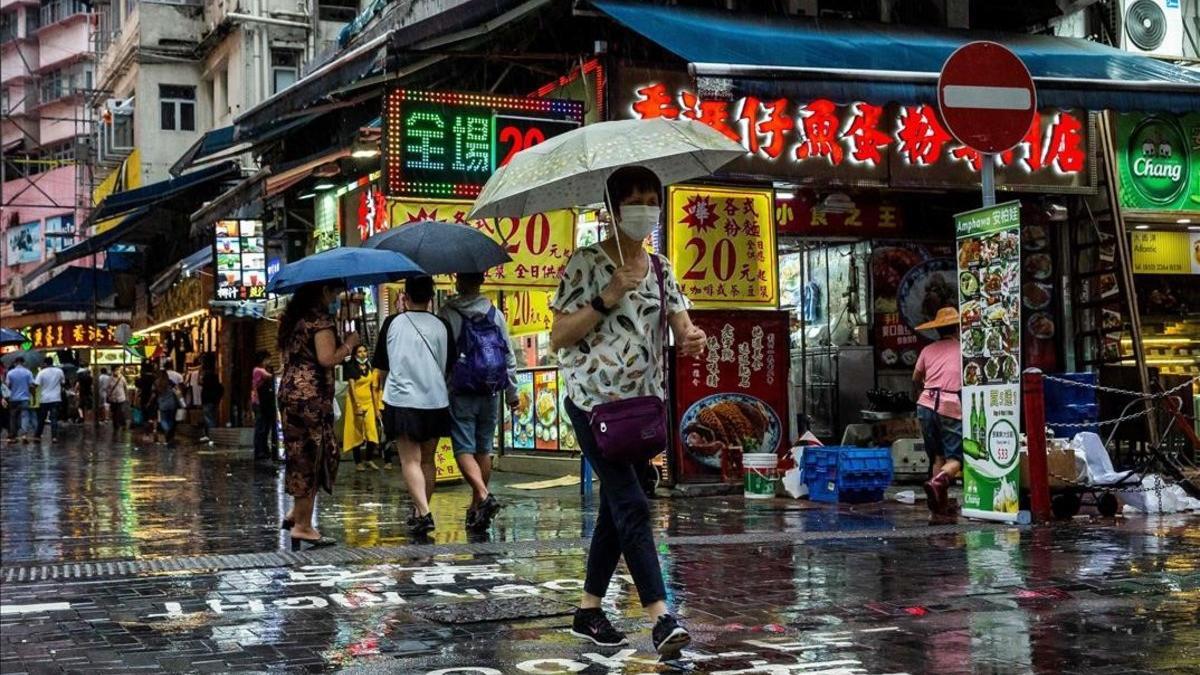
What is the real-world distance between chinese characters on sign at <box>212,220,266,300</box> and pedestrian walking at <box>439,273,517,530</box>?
14.0 metres

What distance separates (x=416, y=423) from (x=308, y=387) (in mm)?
1020

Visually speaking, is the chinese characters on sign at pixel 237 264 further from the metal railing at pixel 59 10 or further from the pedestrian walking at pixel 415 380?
the metal railing at pixel 59 10

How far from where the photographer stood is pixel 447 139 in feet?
43.1

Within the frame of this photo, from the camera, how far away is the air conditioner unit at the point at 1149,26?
54.0 feet

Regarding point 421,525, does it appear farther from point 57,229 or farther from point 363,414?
point 57,229

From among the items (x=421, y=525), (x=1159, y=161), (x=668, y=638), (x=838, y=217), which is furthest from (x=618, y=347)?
(x=1159, y=161)

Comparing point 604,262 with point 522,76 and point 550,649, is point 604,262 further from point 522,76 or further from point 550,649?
point 522,76

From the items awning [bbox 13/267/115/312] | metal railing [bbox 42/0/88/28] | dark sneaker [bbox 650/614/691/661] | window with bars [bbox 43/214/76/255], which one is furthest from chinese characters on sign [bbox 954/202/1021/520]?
metal railing [bbox 42/0/88/28]

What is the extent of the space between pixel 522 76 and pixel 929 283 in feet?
17.7

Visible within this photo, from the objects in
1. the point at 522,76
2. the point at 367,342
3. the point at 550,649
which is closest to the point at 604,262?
the point at 550,649

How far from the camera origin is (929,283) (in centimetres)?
1692

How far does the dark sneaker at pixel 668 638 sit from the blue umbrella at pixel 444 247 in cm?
531

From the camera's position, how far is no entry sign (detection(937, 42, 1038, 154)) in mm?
9195

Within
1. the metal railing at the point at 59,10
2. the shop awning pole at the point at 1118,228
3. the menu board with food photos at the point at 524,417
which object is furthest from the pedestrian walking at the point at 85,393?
the shop awning pole at the point at 1118,228
